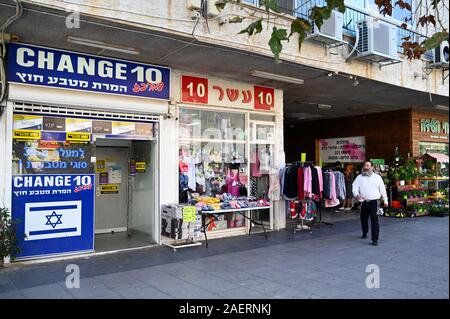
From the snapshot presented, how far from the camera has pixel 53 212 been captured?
6.52m

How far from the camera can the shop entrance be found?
26.5 feet

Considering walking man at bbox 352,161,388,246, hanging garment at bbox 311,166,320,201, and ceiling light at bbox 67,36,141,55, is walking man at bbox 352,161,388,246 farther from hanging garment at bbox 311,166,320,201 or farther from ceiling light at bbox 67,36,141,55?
ceiling light at bbox 67,36,141,55

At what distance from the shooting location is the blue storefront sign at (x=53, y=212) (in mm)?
6246

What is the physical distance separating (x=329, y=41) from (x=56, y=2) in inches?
207

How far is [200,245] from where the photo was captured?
303 inches

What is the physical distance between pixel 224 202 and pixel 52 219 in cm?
319

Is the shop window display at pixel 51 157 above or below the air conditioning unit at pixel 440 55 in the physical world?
below

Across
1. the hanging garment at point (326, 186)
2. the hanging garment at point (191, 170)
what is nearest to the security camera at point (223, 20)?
the hanging garment at point (191, 170)

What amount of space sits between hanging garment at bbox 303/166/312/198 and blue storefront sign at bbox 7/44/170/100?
351 centimetres

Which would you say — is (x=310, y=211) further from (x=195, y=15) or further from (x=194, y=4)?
(x=194, y=4)

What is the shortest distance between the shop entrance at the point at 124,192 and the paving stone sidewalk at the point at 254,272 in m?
1.07

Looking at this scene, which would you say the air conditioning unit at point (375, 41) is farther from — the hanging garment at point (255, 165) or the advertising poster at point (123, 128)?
the advertising poster at point (123, 128)

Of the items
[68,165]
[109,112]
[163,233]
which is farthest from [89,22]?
[163,233]

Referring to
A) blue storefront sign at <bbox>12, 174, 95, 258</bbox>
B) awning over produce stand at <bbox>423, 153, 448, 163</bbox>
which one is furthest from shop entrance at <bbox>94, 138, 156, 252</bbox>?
awning over produce stand at <bbox>423, 153, 448, 163</bbox>
